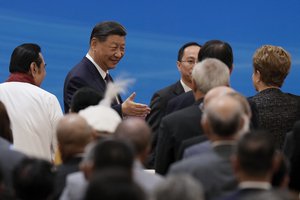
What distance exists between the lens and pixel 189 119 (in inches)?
172

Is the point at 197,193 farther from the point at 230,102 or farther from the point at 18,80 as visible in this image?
the point at 18,80

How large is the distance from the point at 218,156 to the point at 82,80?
2.45m

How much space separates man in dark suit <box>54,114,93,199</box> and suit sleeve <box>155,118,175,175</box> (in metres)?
0.72

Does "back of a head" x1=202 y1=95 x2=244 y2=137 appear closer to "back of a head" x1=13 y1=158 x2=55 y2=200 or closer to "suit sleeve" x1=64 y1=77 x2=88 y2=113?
"back of a head" x1=13 y1=158 x2=55 y2=200

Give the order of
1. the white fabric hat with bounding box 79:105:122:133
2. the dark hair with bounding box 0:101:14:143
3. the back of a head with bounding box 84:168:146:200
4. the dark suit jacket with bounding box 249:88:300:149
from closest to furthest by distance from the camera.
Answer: the back of a head with bounding box 84:168:146:200
the white fabric hat with bounding box 79:105:122:133
the dark hair with bounding box 0:101:14:143
the dark suit jacket with bounding box 249:88:300:149

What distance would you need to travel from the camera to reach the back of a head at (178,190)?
272 cm

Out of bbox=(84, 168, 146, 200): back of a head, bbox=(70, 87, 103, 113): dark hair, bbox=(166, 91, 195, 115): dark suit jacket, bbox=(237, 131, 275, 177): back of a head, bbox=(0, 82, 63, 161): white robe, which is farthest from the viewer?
bbox=(0, 82, 63, 161): white robe

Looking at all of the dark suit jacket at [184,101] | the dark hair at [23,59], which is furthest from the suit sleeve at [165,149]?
the dark hair at [23,59]

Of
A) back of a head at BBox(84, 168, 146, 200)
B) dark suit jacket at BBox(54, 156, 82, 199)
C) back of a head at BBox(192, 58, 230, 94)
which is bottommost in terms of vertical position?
dark suit jacket at BBox(54, 156, 82, 199)

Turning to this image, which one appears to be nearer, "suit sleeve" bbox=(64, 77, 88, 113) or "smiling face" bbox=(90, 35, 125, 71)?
"suit sleeve" bbox=(64, 77, 88, 113)

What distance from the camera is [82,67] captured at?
19.4 feet

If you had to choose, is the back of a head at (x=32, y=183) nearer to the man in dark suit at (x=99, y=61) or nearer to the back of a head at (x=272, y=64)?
the back of a head at (x=272, y=64)

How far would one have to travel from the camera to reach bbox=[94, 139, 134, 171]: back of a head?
9.75 feet

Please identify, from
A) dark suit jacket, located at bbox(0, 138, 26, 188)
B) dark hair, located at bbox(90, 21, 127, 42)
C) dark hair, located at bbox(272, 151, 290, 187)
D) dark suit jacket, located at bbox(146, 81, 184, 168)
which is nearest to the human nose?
dark hair, located at bbox(90, 21, 127, 42)
